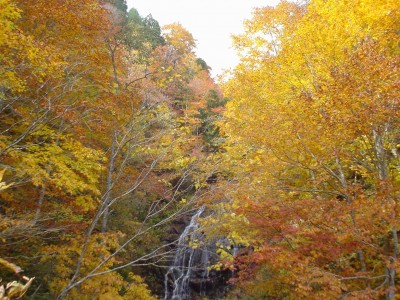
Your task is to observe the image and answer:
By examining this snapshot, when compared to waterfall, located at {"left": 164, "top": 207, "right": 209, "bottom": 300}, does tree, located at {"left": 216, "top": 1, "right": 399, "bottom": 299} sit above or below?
above

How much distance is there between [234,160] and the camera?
7.95 metres

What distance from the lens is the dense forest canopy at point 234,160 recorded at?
558 centimetres

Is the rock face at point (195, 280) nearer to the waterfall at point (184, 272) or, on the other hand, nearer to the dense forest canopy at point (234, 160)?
the waterfall at point (184, 272)

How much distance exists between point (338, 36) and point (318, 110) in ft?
10.3

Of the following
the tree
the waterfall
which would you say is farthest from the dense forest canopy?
the waterfall

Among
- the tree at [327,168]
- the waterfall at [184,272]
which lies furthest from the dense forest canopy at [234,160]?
the waterfall at [184,272]

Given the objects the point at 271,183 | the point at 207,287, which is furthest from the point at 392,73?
the point at 207,287

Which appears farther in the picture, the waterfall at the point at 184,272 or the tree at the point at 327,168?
the waterfall at the point at 184,272

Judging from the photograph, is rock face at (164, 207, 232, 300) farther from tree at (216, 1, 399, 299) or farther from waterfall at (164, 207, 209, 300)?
tree at (216, 1, 399, 299)

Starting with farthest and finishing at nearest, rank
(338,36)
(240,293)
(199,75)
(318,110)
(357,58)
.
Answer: (199,75), (240,293), (338,36), (318,110), (357,58)

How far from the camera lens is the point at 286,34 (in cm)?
1261

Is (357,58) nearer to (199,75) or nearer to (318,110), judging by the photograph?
(318,110)

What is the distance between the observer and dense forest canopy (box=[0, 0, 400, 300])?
558 cm

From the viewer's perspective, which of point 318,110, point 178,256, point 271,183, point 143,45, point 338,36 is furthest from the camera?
point 143,45
